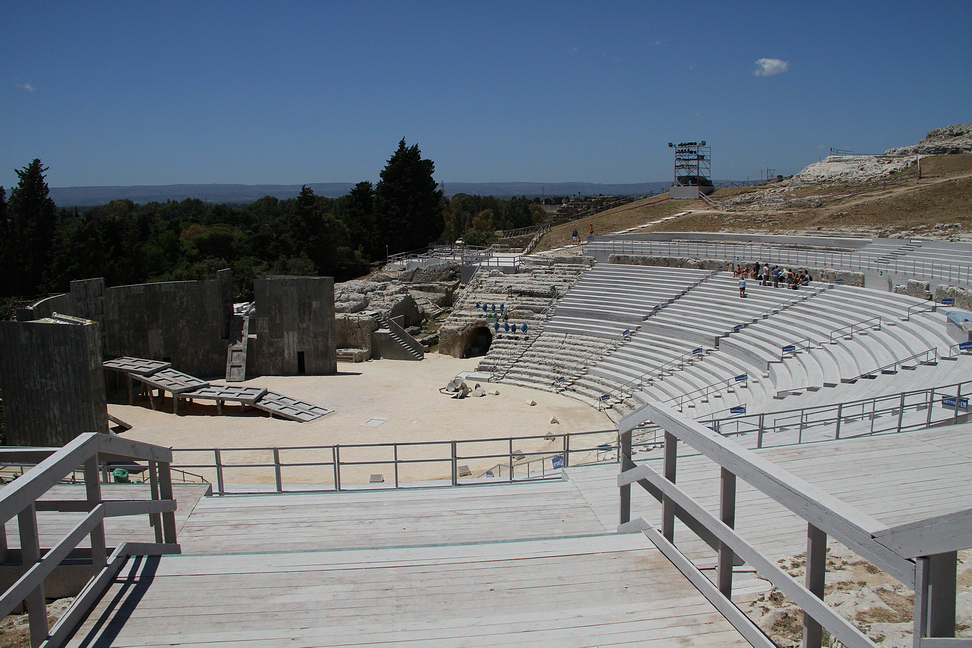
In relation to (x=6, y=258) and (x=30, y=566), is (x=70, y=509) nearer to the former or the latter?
(x=30, y=566)

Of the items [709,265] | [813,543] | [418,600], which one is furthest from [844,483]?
[709,265]

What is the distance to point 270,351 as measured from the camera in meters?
27.0

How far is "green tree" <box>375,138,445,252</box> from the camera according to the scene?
4872 cm

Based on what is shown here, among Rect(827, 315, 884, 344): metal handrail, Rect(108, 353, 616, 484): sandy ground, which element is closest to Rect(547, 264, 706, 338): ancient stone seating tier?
Rect(108, 353, 616, 484): sandy ground

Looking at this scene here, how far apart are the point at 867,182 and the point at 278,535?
4602 centimetres

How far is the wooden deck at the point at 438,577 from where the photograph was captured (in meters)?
3.50

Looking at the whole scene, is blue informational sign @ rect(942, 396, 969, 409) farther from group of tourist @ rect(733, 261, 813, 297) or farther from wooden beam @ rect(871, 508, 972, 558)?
group of tourist @ rect(733, 261, 813, 297)

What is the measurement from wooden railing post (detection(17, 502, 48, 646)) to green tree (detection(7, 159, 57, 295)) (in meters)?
41.7

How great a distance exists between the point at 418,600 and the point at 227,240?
49.1 meters

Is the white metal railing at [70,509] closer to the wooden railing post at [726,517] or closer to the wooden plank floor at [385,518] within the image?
the wooden plank floor at [385,518]

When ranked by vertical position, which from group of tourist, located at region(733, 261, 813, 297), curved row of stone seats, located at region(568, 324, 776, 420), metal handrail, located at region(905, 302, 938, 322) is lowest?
curved row of stone seats, located at region(568, 324, 776, 420)

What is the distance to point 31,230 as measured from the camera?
129ft

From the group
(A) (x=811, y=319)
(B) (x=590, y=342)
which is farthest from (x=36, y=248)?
(A) (x=811, y=319)

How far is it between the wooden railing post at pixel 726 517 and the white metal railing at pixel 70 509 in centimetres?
322
